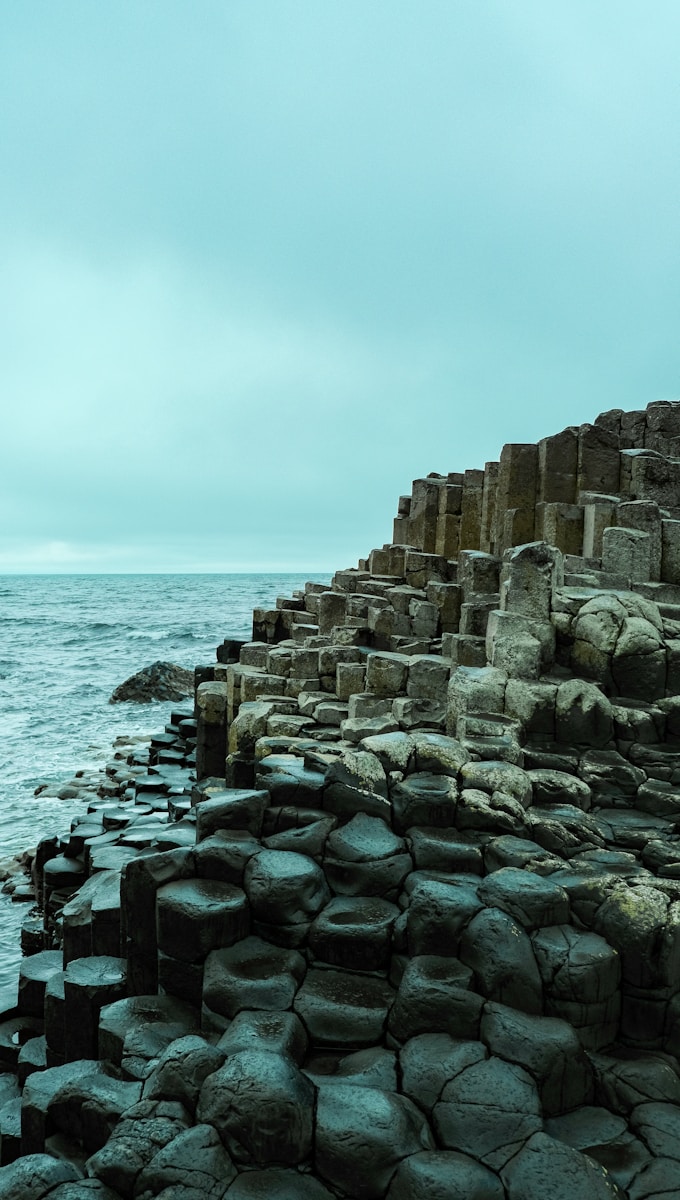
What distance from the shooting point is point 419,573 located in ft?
41.1

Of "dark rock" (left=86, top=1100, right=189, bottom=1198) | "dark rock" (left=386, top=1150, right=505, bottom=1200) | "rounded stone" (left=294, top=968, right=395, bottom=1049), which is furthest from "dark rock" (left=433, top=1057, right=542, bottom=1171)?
"dark rock" (left=86, top=1100, right=189, bottom=1198)

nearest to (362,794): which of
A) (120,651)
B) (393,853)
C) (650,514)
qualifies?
(393,853)

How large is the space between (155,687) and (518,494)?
639 inches

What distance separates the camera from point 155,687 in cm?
2419

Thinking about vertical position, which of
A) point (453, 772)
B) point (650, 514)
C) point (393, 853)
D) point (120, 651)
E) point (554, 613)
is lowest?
point (120, 651)

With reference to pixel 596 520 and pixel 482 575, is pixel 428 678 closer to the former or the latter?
pixel 482 575

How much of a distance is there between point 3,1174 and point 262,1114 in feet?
4.78

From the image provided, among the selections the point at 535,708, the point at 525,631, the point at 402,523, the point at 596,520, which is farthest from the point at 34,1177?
the point at 402,523

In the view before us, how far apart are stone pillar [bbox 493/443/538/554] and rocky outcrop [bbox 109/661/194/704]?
15559 mm

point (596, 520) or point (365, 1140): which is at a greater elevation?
point (596, 520)

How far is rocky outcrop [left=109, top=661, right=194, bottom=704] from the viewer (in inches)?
946

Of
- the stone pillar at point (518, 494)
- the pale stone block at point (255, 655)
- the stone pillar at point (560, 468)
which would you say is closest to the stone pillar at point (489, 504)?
the stone pillar at point (518, 494)

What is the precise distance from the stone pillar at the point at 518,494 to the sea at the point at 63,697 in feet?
26.3

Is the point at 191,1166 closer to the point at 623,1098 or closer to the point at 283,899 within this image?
the point at 283,899
